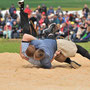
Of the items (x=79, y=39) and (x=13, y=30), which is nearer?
(x=79, y=39)

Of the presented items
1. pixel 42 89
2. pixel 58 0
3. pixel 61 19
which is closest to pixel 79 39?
pixel 61 19

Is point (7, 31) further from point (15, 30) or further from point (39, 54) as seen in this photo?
point (39, 54)

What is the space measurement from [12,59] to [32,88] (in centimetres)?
473

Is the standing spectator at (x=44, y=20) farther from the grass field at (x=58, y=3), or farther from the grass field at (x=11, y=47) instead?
the grass field at (x=11, y=47)

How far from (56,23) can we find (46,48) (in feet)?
37.7

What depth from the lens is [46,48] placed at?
8086 mm

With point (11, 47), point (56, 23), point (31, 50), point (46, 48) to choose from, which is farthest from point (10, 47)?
point (31, 50)

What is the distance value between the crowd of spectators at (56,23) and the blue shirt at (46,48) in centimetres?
877

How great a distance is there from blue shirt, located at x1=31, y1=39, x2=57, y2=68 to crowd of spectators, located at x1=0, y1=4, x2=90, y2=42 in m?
8.77

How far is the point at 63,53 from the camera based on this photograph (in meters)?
8.39

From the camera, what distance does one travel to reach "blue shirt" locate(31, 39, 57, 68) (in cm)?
806

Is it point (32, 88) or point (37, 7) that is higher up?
point (32, 88)

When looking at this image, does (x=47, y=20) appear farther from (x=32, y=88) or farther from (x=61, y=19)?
(x=32, y=88)

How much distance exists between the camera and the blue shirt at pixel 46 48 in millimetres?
8062
